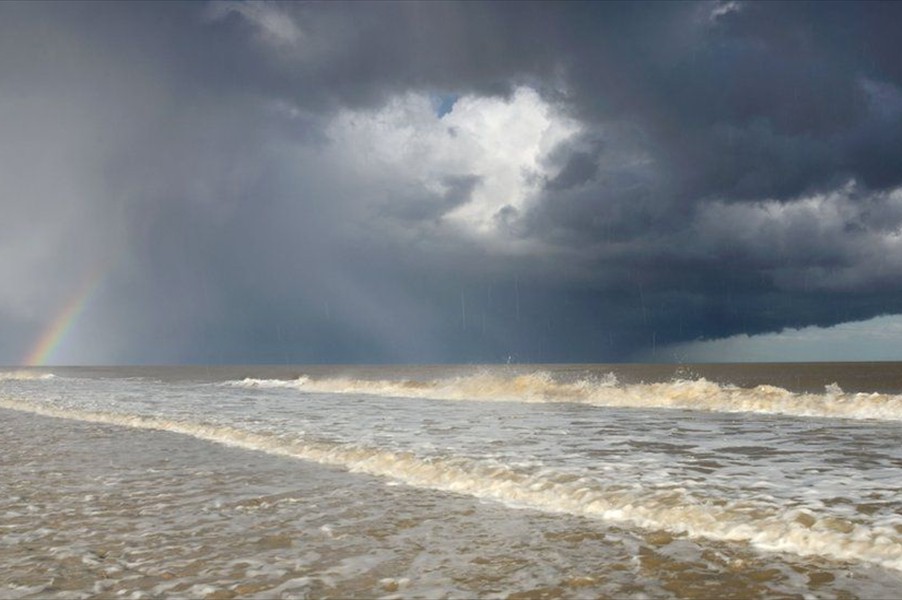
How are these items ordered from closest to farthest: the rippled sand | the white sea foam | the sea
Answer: the rippled sand
the sea
the white sea foam

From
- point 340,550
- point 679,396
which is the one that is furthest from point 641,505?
point 679,396

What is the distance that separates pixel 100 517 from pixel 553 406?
23.9m

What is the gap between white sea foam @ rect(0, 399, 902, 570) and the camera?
7.41m

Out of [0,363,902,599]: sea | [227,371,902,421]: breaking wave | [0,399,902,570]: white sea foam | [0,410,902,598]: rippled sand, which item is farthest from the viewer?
[227,371,902,421]: breaking wave

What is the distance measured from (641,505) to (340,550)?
438 centimetres

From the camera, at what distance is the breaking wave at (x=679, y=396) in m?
25.5

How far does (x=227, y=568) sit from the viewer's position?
6.69 m

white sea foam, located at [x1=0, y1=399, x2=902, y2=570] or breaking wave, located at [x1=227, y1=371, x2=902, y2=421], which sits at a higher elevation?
breaking wave, located at [x1=227, y1=371, x2=902, y2=421]

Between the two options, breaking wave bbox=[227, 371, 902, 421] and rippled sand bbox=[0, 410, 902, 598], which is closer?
rippled sand bbox=[0, 410, 902, 598]

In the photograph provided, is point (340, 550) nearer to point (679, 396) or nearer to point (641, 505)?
point (641, 505)

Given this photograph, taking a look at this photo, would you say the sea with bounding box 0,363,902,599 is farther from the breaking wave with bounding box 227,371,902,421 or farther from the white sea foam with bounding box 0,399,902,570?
the breaking wave with bounding box 227,371,902,421

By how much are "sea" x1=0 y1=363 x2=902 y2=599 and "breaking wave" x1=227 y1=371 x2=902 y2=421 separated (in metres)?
6.02

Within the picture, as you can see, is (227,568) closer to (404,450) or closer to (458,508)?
(458,508)

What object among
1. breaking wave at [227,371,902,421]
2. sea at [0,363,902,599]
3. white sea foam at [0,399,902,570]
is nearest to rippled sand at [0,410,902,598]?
sea at [0,363,902,599]
